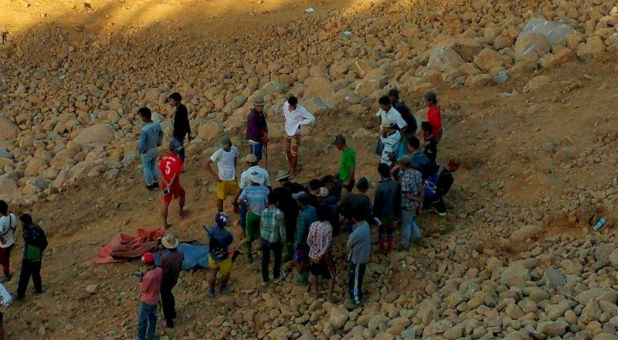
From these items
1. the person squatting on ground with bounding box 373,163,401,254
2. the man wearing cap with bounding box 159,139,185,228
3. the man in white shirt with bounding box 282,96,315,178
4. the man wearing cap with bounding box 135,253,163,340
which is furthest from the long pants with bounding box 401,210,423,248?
the man wearing cap with bounding box 159,139,185,228

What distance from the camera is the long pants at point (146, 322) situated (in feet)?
29.7

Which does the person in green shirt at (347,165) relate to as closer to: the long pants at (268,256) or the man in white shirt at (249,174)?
the man in white shirt at (249,174)

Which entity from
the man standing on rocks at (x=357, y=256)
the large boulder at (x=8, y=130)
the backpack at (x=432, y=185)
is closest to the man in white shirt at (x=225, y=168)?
the man standing on rocks at (x=357, y=256)

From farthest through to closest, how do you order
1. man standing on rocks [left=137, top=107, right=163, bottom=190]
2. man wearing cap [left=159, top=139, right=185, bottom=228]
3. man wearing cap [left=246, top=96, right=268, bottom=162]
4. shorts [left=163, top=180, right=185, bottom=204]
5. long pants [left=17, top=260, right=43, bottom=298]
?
man standing on rocks [left=137, top=107, right=163, bottom=190] < man wearing cap [left=246, top=96, right=268, bottom=162] < shorts [left=163, top=180, right=185, bottom=204] < man wearing cap [left=159, top=139, right=185, bottom=228] < long pants [left=17, top=260, right=43, bottom=298]

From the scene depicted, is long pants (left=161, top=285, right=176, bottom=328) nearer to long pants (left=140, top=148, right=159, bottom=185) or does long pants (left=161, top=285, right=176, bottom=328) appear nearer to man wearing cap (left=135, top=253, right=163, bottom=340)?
man wearing cap (left=135, top=253, right=163, bottom=340)

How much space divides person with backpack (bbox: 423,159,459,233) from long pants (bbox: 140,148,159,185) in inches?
160

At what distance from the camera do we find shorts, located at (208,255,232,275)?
9609 mm

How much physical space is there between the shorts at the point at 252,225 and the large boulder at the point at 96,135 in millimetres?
6001

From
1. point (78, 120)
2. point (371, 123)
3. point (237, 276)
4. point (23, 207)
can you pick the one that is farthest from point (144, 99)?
point (237, 276)

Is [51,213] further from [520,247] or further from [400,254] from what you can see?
[520,247]

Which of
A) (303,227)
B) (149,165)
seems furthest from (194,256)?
(149,165)

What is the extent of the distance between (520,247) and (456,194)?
152cm

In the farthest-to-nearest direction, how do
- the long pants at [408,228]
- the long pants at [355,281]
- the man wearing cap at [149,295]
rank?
the long pants at [408,228] → the long pants at [355,281] → the man wearing cap at [149,295]

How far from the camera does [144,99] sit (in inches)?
648
